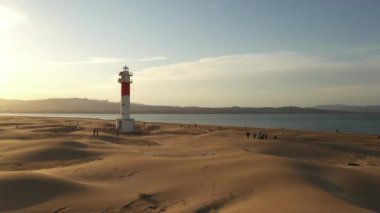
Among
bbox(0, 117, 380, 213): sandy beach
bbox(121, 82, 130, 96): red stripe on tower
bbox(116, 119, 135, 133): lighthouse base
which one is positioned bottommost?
bbox(0, 117, 380, 213): sandy beach

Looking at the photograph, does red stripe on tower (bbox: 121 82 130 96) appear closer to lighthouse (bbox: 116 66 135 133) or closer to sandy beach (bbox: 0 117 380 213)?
lighthouse (bbox: 116 66 135 133)

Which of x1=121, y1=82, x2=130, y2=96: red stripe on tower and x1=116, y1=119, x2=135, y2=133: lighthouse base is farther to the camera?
x1=116, y1=119, x2=135, y2=133: lighthouse base

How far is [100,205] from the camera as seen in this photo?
13.3 metres

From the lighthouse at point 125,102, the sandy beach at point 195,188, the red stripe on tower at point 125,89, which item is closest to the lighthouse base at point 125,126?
the lighthouse at point 125,102

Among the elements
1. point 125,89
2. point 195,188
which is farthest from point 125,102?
point 195,188

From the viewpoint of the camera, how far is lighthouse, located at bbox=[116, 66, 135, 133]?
50.1 metres

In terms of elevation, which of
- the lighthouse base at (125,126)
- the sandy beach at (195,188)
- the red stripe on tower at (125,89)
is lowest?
the sandy beach at (195,188)

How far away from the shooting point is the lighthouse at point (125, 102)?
50094 millimetres

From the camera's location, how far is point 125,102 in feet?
166

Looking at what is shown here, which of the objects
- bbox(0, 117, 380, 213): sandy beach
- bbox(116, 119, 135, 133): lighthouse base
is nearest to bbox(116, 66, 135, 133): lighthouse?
bbox(116, 119, 135, 133): lighthouse base

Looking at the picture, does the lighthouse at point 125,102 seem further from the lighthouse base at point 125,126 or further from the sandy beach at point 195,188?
the sandy beach at point 195,188

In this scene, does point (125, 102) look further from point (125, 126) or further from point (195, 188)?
point (195, 188)

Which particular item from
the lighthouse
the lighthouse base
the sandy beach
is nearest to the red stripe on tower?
the lighthouse

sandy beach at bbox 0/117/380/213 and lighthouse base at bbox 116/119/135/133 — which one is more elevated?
lighthouse base at bbox 116/119/135/133
